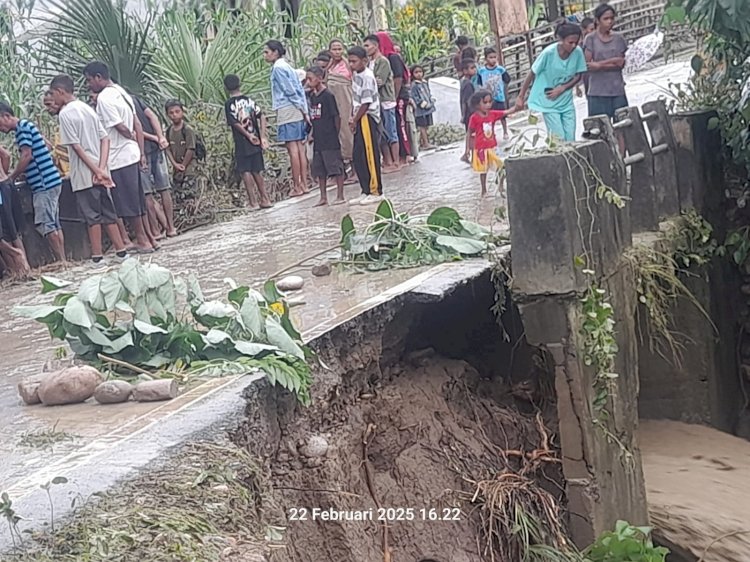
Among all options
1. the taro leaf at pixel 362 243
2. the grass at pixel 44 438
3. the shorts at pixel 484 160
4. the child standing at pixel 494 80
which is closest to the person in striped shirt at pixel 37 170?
the taro leaf at pixel 362 243

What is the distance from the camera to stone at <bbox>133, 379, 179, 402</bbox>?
425 centimetres

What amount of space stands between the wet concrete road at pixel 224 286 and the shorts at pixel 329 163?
0.37m

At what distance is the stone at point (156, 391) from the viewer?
14.0 feet

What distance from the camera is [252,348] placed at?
4.52 m

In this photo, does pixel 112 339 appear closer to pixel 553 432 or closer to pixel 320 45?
pixel 553 432

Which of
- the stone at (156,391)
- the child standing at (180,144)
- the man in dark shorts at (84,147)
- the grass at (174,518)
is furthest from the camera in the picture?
the child standing at (180,144)

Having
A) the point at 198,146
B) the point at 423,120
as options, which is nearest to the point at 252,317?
Answer: the point at 198,146

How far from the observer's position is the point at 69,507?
3.23 metres

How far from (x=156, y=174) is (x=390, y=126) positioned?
11.8 ft

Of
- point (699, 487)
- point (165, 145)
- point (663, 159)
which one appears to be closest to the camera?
point (699, 487)

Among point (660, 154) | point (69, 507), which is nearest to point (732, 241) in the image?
point (660, 154)

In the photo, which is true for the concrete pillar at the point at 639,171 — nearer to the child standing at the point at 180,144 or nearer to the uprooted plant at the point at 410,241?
the uprooted plant at the point at 410,241

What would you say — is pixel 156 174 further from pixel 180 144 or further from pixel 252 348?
pixel 252 348

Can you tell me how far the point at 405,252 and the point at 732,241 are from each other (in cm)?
322
